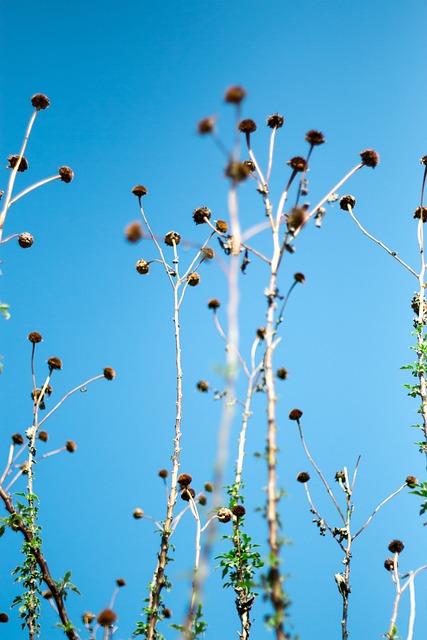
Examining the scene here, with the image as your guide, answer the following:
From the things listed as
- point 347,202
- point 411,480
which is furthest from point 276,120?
point 411,480

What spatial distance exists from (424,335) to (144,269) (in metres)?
3.78

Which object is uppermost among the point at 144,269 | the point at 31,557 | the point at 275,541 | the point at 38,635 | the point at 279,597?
the point at 144,269

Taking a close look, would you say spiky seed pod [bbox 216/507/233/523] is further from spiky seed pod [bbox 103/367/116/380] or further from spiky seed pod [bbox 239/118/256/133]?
spiky seed pod [bbox 239/118/256/133]

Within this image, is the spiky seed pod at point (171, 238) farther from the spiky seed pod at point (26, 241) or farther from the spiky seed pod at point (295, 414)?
the spiky seed pod at point (295, 414)

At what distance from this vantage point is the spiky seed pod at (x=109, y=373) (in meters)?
7.73

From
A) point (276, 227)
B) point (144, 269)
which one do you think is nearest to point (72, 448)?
point (144, 269)

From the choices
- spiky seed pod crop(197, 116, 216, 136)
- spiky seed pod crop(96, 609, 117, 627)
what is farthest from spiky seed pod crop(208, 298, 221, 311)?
spiky seed pod crop(197, 116, 216, 136)

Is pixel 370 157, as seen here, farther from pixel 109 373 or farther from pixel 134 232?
pixel 109 373

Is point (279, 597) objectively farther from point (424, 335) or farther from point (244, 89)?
point (424, 335)

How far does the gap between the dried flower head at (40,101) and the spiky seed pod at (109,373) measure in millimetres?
3515

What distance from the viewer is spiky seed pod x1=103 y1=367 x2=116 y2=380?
773cm

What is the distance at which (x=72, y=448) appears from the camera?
716cm

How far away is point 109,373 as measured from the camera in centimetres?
782

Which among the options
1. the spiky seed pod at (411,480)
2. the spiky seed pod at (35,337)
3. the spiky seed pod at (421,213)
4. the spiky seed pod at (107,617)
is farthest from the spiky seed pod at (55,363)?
the spiky seed pod at (421,213)
